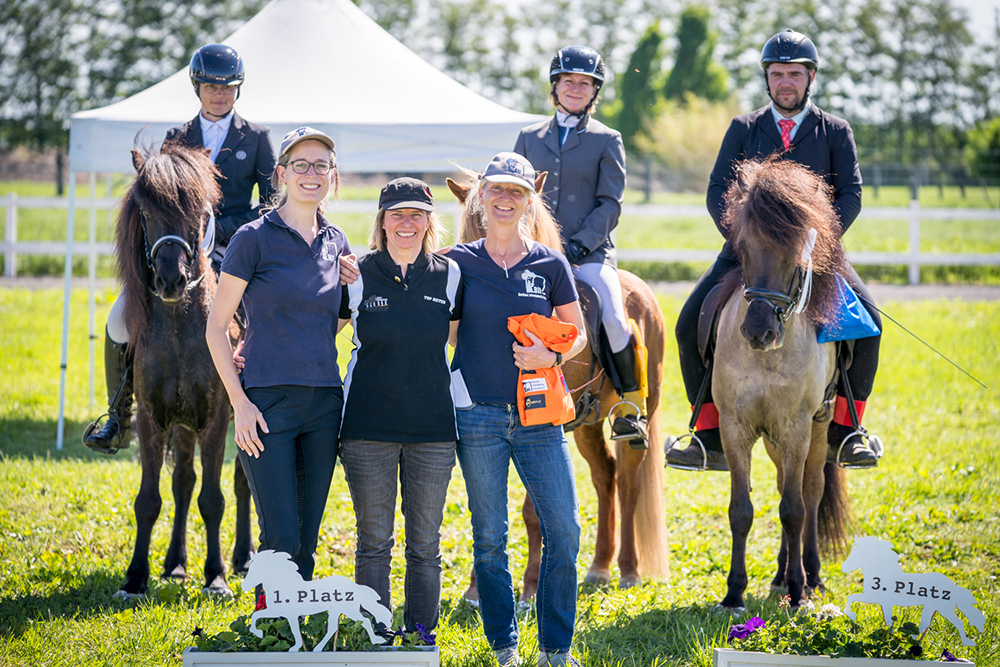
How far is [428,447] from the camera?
12.0ft

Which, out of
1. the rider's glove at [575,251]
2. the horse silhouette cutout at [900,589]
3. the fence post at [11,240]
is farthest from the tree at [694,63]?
the horse silhouette cutout at [900,589]

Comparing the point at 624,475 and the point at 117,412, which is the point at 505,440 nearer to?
the point at 624,475

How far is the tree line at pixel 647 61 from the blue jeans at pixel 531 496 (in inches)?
1110

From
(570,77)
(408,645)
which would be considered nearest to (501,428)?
(408,645)

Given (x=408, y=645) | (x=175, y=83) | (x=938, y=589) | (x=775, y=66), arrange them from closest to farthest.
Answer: (x=408, y=645), (x=938, y=589), (x=775, y=66), (x=175, y=83)

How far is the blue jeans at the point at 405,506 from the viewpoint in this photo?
3.64 m

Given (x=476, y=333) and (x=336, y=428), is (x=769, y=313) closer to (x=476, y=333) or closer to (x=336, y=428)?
(x=476, y=333)

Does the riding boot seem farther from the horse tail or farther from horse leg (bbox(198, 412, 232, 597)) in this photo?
horse leg (bbox(198, 412, 232, 597))

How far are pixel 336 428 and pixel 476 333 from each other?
0.71 meters

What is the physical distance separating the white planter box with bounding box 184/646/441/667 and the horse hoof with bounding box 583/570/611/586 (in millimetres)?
2578

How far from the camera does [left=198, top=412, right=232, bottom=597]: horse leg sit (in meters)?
5.16

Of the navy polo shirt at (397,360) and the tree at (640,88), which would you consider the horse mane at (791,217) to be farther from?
the tree at (640,88)

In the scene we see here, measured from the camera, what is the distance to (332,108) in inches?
340

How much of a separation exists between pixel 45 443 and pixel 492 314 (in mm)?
6408
